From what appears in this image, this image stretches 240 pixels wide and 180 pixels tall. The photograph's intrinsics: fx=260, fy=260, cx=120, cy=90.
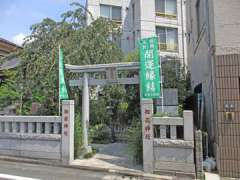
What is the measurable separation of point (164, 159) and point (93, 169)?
2047 millimetres

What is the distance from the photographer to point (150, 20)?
70.8ft

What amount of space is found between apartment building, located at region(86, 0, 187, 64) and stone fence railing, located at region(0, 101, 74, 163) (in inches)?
579

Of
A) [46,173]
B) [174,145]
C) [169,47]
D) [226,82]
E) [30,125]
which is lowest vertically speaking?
[46,173]

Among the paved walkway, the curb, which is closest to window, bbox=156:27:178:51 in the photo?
the paved walkway

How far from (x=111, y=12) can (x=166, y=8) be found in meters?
4.82

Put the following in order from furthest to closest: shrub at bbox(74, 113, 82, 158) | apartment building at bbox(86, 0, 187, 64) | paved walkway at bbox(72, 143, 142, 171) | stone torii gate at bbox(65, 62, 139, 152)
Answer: apartment building at bbox(86, 0, 187, 64)
stone torii gate at bbox(65, 62, 139, 152)
shrub at bbox(74, 113, 82, 158)
paved walkway at bbox(72, 143, 142, 171)

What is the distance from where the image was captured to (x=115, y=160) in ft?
27.1

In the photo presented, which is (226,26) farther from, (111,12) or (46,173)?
(111,12)

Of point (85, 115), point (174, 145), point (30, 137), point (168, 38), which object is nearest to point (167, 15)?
point (168, 38)

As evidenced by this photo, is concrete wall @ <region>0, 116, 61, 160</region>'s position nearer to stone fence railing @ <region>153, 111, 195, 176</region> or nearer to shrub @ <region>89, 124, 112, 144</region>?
stone fence railing @ <region>153, 111, 195, 176</region>

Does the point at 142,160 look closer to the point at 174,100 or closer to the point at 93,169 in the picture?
the point at 93,169

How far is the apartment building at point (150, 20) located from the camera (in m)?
21.6

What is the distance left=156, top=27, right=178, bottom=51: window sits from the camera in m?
21.8

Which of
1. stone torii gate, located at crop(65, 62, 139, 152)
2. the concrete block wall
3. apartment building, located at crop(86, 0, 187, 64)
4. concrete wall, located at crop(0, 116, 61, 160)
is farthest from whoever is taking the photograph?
apartment building, located at crop(86, 0, 187, 64)
